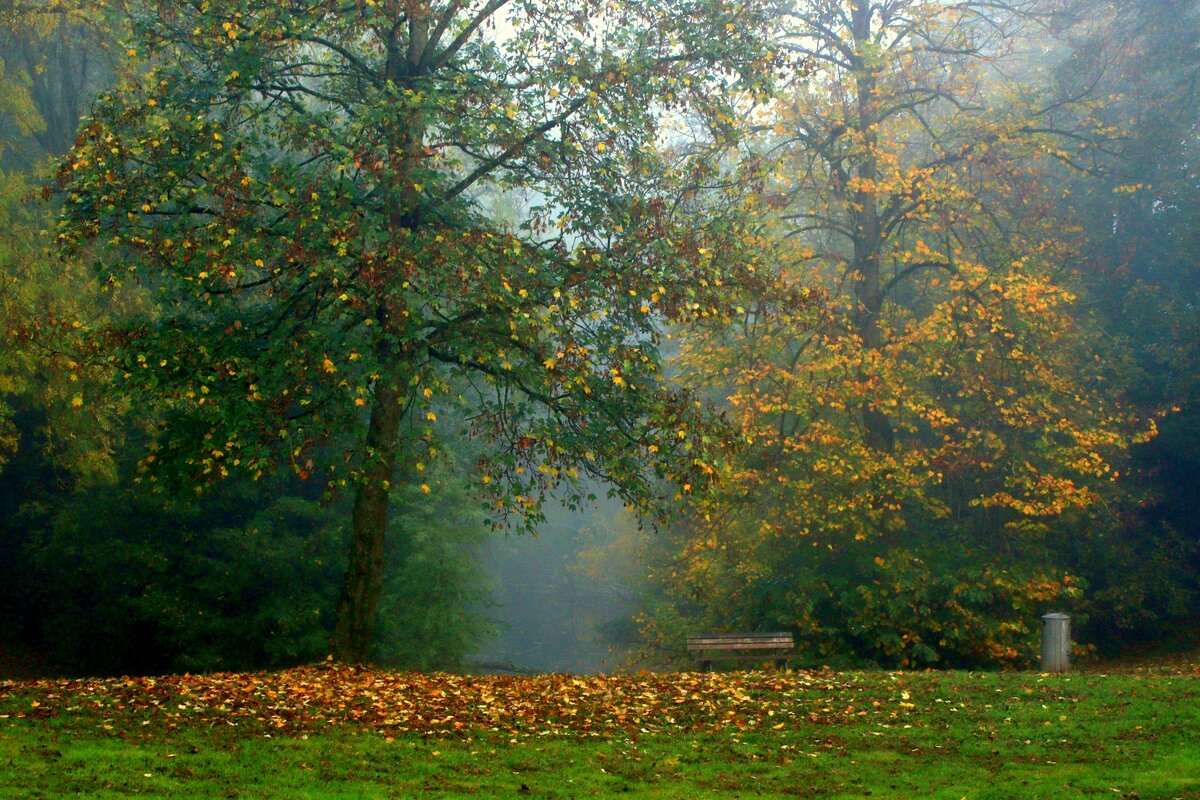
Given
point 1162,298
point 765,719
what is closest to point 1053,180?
point 1162,298

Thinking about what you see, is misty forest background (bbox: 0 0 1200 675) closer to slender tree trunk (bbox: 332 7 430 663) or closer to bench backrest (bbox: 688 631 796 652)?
slender tree trunk (bbox: 332 7 430 663)

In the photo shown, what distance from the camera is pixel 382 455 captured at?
39.4 ft

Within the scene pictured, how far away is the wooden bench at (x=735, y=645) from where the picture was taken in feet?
52.6

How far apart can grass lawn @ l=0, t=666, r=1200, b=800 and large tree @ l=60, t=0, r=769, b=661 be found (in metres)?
2.45

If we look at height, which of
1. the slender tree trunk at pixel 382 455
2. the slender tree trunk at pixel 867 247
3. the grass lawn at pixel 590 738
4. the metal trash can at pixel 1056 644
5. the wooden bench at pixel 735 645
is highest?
the slender tree trunk at pixel 867 247

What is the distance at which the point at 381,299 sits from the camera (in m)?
11.4

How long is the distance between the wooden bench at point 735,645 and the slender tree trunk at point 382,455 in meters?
5.17

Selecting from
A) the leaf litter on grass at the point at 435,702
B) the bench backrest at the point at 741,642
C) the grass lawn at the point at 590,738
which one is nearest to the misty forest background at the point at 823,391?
the bench backrest at the point at 741,642

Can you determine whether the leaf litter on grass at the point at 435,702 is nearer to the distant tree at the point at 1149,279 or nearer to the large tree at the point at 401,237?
the large tree at the point at 401,237

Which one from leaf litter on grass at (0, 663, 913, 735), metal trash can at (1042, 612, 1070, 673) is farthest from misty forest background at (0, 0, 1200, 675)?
metal trash can at (1042, 612, 1070, 673)

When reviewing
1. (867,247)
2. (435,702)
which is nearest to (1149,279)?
(867,247)

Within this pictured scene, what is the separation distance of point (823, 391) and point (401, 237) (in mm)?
9800

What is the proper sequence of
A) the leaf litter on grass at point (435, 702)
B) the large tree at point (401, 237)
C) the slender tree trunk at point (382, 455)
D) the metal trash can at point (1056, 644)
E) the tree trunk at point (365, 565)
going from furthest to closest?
→ 1. the metal trash can at point (1056, 644)
2. the tree trunk at point (365, 565)
3. the slender tree trunk at point (382, 455)
4. the large tree at point (401, 237)
5. the leaf litter on grass at point (435, 702)

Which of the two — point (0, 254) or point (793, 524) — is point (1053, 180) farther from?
point (0, 254)
